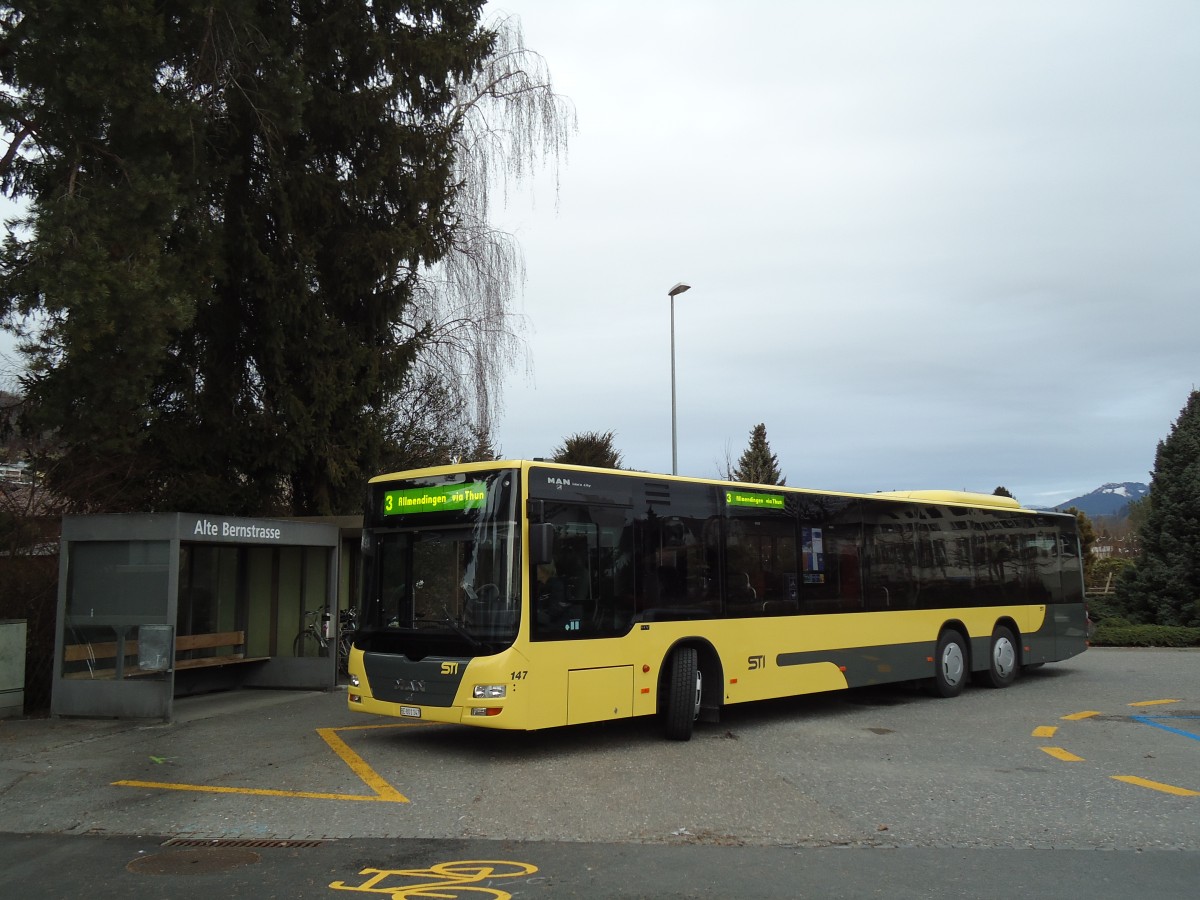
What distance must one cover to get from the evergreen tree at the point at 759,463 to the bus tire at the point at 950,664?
35468mm

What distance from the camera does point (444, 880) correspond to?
5773mm

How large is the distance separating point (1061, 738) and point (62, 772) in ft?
32.9

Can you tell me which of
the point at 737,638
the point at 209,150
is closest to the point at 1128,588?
the point at 737,638

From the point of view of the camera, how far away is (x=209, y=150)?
1447cm

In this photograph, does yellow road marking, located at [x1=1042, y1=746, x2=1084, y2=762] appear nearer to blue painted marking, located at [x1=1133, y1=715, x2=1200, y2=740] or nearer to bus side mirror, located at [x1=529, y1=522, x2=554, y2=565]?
blue painted marking, located at [x1=1133, y1=715, x2=1200, y2=740]

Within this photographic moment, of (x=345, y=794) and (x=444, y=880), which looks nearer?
(x=444, y=880)

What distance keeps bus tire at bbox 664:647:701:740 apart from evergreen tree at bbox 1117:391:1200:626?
1986cm

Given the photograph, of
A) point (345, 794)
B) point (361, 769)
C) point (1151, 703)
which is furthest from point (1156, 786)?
point (361, 769)

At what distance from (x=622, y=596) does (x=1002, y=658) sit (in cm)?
829

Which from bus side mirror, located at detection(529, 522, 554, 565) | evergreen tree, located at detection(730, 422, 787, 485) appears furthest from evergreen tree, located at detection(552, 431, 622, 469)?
bus side mirror, located at detection(529, 522, 554, 565)

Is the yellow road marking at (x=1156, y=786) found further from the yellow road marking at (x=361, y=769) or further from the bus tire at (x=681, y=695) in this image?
the yellow road marking at (x=361, y=769)

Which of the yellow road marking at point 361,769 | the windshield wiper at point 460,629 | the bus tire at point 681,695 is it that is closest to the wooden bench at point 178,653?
the yellow road marking at point 361,769

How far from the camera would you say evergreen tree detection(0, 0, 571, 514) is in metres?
11.3

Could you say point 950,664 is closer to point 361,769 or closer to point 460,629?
point 460,629
